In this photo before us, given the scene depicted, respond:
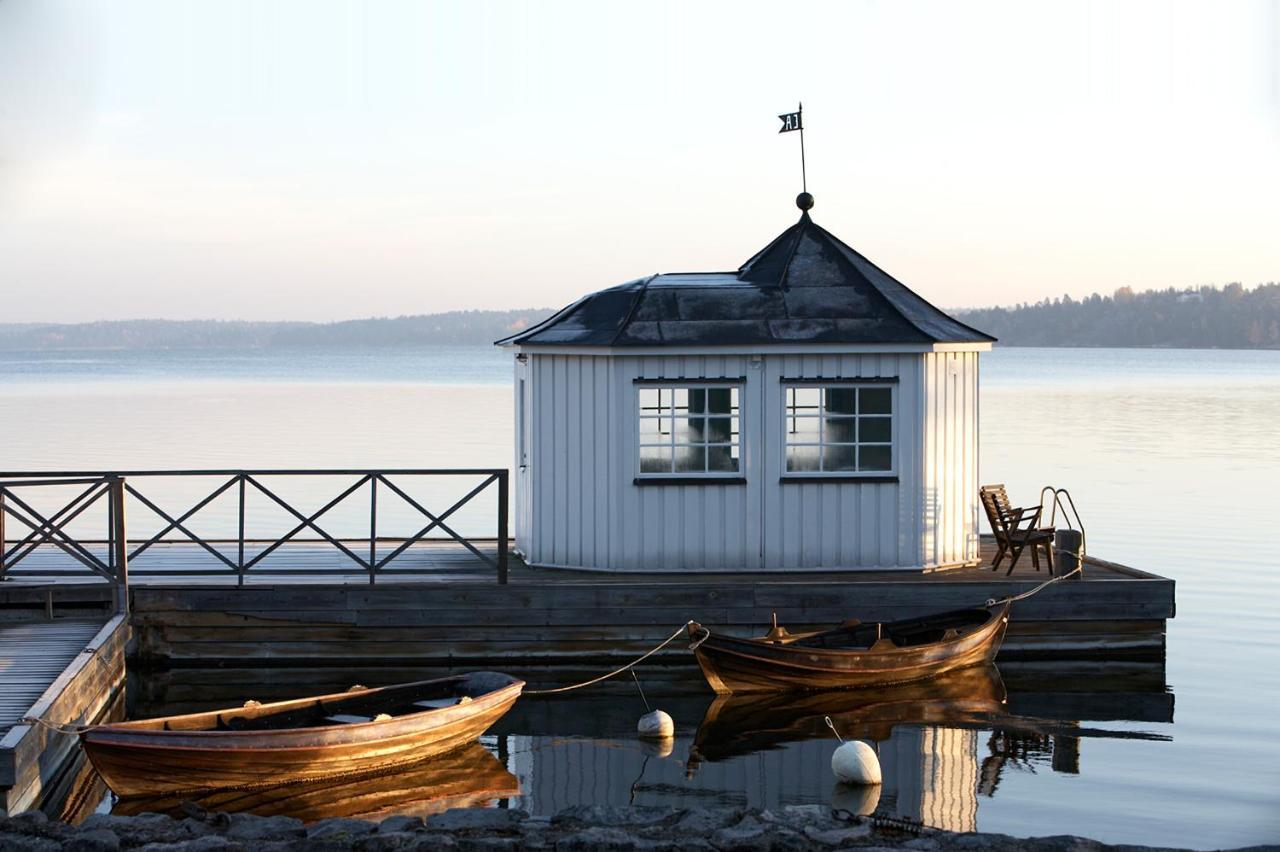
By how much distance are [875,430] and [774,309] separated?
1.54 metres

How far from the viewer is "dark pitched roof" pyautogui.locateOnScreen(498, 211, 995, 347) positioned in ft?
51.4

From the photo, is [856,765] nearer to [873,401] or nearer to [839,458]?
[839,458]

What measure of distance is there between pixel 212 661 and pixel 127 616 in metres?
0.87

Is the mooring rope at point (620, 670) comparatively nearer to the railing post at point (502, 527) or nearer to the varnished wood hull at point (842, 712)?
the varnished wood hull at point (842, 712)

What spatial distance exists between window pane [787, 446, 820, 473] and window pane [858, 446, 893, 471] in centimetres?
45

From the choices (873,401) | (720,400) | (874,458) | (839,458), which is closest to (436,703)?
(720,400)

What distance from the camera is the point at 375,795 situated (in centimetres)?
1170

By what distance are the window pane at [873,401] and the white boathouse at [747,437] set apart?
14 mm

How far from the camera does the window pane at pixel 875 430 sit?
15805 mm

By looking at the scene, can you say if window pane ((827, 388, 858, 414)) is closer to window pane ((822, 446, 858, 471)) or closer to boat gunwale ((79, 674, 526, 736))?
window pane ((822, 446, 858, 471))

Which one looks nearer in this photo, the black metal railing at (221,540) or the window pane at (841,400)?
the black metal railing at (221,540)

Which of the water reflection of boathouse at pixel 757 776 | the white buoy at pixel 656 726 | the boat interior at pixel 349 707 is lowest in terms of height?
the water reflection of boathouse at pixel 757 776

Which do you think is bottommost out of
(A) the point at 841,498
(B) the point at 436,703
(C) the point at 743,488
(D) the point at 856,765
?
(D) the point at 856,765

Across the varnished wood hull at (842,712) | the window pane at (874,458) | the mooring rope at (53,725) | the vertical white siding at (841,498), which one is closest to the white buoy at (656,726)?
the varnished wood hull at (842,712)
